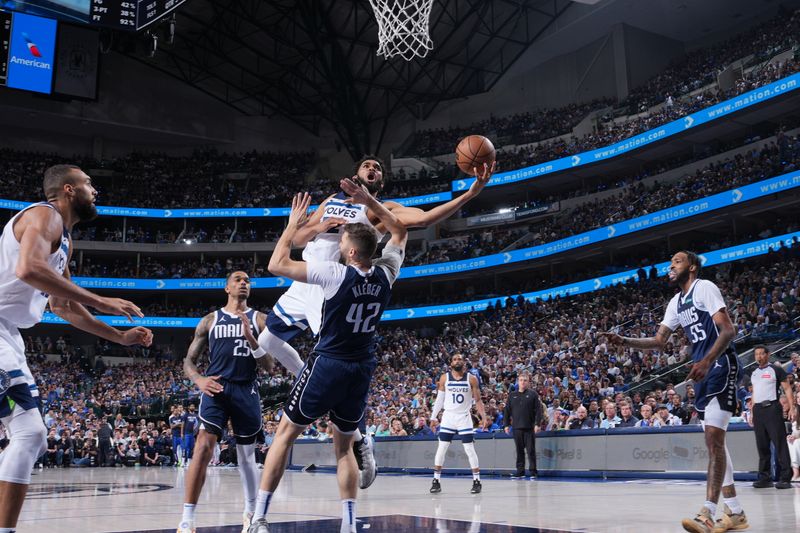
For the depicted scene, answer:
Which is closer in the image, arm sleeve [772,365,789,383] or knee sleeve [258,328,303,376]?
knee sleeve [258,328,303,376]

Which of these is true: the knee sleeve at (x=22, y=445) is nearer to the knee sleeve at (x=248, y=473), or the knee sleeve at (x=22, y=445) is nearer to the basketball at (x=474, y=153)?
the knee sleeve at (x=248, y=473)

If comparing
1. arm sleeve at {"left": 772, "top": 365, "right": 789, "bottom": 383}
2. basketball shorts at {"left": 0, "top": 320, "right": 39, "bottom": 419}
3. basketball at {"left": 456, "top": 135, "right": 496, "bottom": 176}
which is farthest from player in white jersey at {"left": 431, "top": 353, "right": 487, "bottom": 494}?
basketball shorts at {"left": 0, "top": 320, "right": 39, "bottom": 419}

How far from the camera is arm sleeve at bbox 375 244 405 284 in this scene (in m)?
5.30

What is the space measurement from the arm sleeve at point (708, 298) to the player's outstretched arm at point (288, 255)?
3.47 meters

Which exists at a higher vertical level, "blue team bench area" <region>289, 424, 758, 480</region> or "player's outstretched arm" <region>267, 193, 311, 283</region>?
"player's outstretched arm" <region>267, 193, 311, 283</region>

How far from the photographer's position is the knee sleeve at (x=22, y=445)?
3.70 meters

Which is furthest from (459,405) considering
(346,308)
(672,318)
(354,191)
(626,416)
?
(354,191)

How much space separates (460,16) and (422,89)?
23.3 ft

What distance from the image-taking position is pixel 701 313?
625 cm

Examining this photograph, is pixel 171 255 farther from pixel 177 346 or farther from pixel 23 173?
pixel 23 173

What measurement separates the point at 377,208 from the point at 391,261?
0.40 metres

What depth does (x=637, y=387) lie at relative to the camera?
17.5 m

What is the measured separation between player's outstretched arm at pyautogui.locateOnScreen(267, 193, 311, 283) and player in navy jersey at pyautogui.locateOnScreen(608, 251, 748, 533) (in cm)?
283

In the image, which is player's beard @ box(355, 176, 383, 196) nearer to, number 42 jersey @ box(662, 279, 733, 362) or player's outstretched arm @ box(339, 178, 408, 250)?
player's outstretched arm @ box(339, 178, 408, 250)
